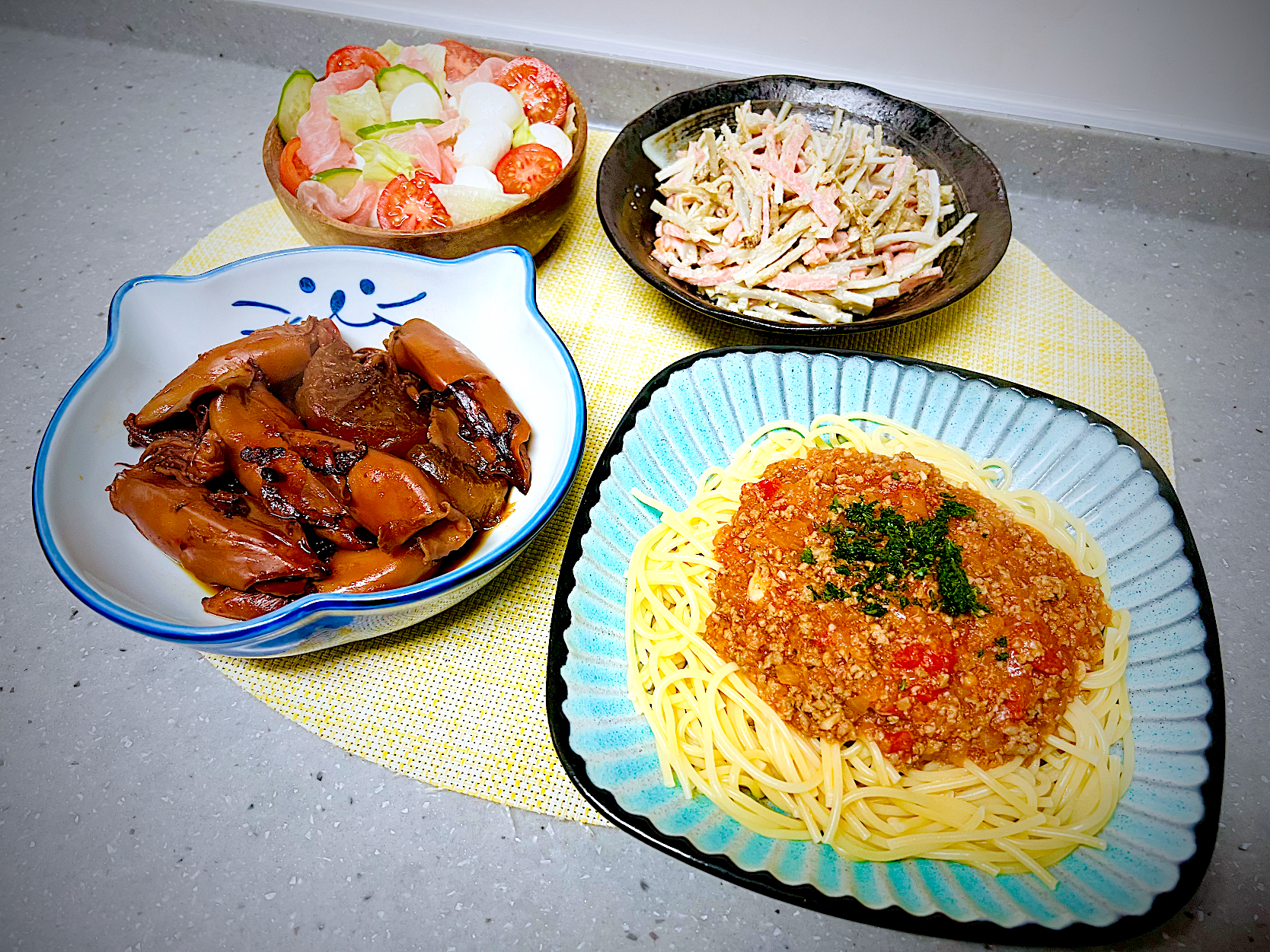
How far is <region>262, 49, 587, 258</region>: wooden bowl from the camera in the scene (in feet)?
7.43

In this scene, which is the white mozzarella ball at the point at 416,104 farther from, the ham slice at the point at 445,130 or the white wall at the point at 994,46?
the white wall at the point at 994,46

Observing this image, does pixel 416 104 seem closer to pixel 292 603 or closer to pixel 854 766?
pixel 292 603

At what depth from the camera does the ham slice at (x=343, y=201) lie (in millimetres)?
2322

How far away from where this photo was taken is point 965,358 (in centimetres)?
254

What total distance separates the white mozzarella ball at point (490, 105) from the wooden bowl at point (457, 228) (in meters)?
0.23

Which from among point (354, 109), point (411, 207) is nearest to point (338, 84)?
point (354, 109)

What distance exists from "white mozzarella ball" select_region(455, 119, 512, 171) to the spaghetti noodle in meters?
1.38

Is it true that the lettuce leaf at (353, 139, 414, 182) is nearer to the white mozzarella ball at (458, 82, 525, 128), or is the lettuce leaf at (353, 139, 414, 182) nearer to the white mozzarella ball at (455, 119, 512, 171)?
the white mozzarella ball at (455, 119, 512, 171)

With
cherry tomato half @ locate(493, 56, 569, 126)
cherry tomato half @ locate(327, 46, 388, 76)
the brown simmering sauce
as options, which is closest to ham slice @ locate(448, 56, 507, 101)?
cherry tomato half @ locate(493, 56, 569, 126)

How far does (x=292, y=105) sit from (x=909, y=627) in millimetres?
2472

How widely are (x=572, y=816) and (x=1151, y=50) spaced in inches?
136

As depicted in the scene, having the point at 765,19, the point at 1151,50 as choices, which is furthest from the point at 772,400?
the point at 1151,50

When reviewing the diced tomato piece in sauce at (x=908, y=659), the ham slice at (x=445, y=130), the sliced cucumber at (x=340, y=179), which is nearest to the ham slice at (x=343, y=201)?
the sliced cucumber at (x=340, y=179)

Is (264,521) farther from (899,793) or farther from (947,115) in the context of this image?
(947,115)
